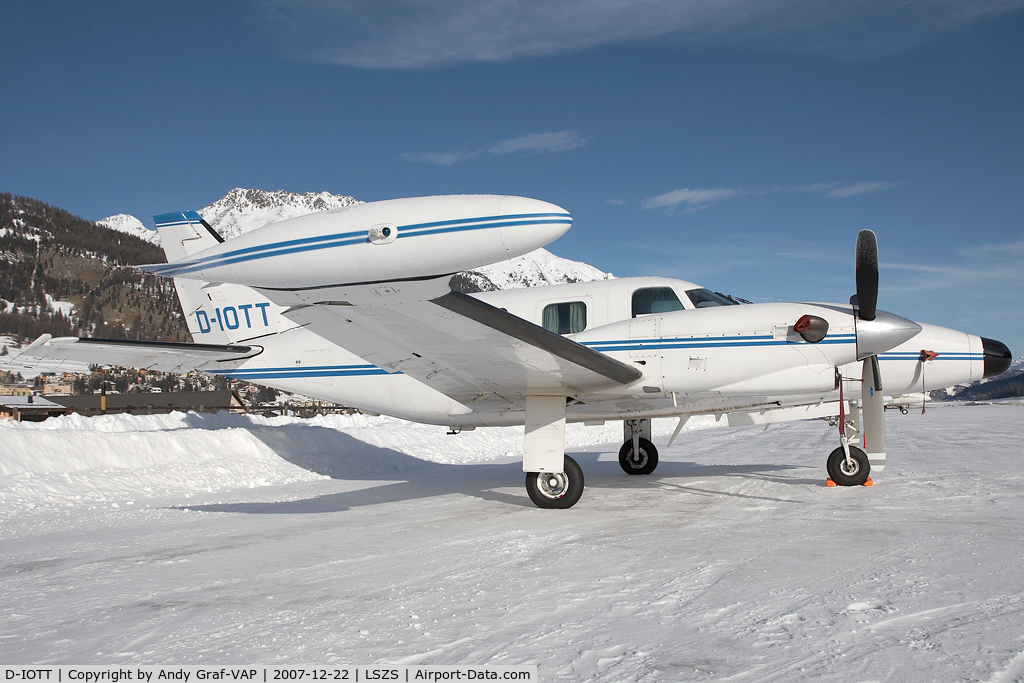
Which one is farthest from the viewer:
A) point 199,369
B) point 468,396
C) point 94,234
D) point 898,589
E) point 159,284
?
point 94,234

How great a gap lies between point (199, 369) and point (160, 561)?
553 centimetres

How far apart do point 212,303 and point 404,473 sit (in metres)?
5.35

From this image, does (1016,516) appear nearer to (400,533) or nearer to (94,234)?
(400,533)

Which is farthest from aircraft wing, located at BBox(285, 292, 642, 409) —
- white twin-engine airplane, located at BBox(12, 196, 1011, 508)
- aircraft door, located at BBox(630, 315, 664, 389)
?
aircraft door, located at BBox(630, 315, 664, 389)

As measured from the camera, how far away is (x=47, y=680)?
310 cm

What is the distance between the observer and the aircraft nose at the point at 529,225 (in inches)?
166

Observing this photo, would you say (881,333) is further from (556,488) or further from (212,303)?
(212,303)

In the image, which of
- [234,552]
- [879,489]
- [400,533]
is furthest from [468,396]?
[879,489]

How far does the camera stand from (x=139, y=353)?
956cm

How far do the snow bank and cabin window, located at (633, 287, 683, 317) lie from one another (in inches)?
286

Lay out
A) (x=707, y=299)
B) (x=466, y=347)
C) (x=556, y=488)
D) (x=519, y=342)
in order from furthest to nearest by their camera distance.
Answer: (x=707, y=299), (x=556, y=488), (x=466, y=347), (x=519, y=342)
